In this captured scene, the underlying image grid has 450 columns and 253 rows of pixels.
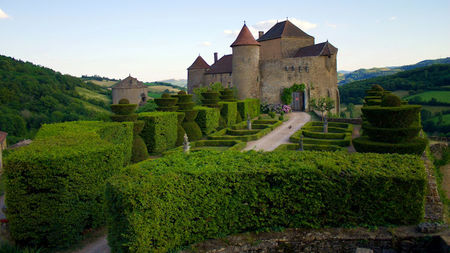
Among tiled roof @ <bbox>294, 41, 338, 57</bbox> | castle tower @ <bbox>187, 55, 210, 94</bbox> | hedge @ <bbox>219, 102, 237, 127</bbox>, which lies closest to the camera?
hedge @ <bbox>219, 102, 237, 127</bbox>

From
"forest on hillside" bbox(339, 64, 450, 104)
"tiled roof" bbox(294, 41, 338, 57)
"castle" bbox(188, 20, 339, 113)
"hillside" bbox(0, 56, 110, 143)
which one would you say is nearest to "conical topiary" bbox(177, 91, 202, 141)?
"castle" bbox(188, 20, 339, 113)

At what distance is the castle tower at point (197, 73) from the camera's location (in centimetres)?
4766

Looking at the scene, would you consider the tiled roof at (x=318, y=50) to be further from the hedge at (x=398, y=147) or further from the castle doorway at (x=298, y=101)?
the hedge at (x=398, y=147)

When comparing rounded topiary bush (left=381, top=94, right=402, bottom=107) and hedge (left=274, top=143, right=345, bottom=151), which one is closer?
rounded topiary bush (left=381, top=94, right=402, bottom=107)

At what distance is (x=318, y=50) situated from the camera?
1479 inches

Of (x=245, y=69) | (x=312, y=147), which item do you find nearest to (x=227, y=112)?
(x=245, y=69)

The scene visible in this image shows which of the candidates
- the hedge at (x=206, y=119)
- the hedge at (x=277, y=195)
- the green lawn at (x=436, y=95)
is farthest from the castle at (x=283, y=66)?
the hedge at (x=277, y=195)

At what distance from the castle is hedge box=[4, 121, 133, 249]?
3047 cm

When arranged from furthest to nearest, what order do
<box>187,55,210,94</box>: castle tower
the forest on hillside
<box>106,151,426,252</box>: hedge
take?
1. the forest on hillside
2. <box>187,55,210,94</box>: castle tower
3. <box>106,151,426,252</box>: hedge

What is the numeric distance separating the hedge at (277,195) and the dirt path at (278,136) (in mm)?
8868

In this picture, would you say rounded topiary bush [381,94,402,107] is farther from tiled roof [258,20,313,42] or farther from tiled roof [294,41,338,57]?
tiled roof [258,20,313,42]

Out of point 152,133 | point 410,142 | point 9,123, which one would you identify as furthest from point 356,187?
point 9,123

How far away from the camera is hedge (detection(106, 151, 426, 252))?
722cm

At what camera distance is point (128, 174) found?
7.29 metres
